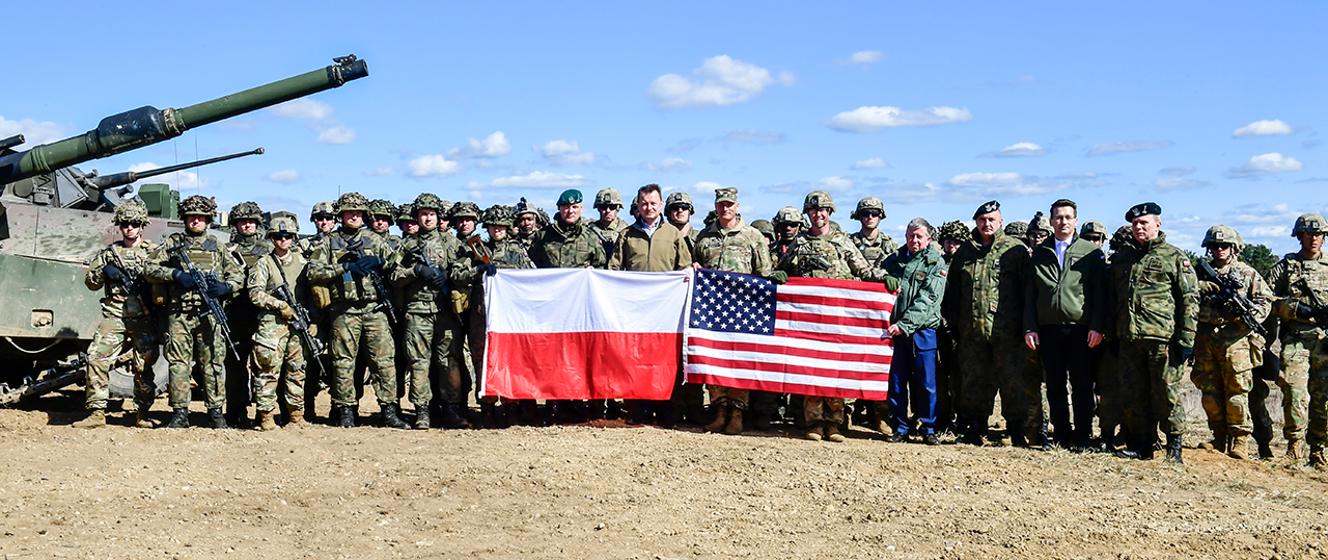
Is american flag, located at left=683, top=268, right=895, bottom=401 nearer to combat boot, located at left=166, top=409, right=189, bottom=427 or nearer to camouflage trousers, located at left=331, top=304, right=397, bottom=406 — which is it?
camouflage trousers, located at left=331, top=304, right=397, bottom=406

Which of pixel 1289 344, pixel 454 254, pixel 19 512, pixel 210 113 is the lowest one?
pixel 19 512

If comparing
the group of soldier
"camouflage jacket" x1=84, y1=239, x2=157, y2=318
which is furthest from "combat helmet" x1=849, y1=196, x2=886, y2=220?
"camouflage jacket" x1=84, y1=239, x2=157, y2=318

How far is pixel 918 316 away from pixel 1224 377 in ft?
7.33

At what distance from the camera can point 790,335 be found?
10.6m

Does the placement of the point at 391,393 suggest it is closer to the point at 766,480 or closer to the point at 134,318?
the point at 134,318

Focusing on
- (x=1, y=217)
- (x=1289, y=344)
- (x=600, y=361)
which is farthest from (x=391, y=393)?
(x=1289, y=344)

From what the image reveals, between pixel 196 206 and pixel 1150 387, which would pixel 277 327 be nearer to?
pixel 196 206

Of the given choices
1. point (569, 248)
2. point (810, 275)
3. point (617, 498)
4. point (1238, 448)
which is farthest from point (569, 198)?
point (1238, 448)

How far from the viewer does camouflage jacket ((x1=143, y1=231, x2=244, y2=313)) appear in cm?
1062

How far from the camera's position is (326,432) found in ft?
35.7

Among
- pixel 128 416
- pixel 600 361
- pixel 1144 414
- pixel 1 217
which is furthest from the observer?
pixel 1 217

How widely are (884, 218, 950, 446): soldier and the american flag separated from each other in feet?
0.44

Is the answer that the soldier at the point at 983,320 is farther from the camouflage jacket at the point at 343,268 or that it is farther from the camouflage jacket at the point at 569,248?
the camouflage jacket at the point at 343,268

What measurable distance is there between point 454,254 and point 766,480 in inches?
142
